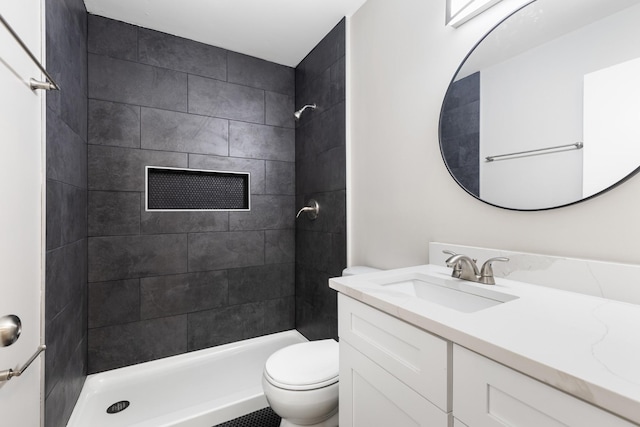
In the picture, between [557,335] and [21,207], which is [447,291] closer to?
[557,335]

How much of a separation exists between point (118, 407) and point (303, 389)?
4.34 ft

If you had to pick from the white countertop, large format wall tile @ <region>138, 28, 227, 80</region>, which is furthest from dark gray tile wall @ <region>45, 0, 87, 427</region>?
the white countertop

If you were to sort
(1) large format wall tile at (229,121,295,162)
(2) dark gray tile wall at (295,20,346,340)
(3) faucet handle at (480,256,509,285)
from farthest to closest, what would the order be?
(1) large format wall tile at (229,121,295,162) → (2) dark gray tile wall at (295,20,346,340) → (3) faucet handle at (480,256,509,285)

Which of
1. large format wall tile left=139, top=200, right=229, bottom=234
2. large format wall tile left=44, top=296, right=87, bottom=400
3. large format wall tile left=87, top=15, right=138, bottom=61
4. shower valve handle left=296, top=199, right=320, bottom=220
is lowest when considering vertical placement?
large format wall tile left=44, top=296, right=87, bottom=400

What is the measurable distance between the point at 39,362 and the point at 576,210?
2.03m

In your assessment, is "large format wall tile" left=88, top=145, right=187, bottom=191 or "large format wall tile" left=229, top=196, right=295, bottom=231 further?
"large format wall tile" left=229, top=196, right=295, bottom=231

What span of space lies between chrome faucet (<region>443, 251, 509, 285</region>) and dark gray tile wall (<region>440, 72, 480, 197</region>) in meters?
0.31

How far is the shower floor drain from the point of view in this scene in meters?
1.73

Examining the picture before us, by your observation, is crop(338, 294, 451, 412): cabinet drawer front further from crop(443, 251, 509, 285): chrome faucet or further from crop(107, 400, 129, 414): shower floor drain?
crop(107, 400, 129, 414): shower floor drain

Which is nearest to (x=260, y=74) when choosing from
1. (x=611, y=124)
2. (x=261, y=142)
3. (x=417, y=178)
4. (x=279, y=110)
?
(x=279, y=110)

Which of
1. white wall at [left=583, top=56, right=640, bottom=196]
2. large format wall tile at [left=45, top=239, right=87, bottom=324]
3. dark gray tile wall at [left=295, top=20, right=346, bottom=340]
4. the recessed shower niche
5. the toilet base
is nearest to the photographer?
white wall at [left=583, top=56, right=640, bottom=196]

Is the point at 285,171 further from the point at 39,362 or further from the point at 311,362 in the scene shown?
the point at 39,362

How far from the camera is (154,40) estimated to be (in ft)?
7.07

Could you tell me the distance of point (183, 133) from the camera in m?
2.23
